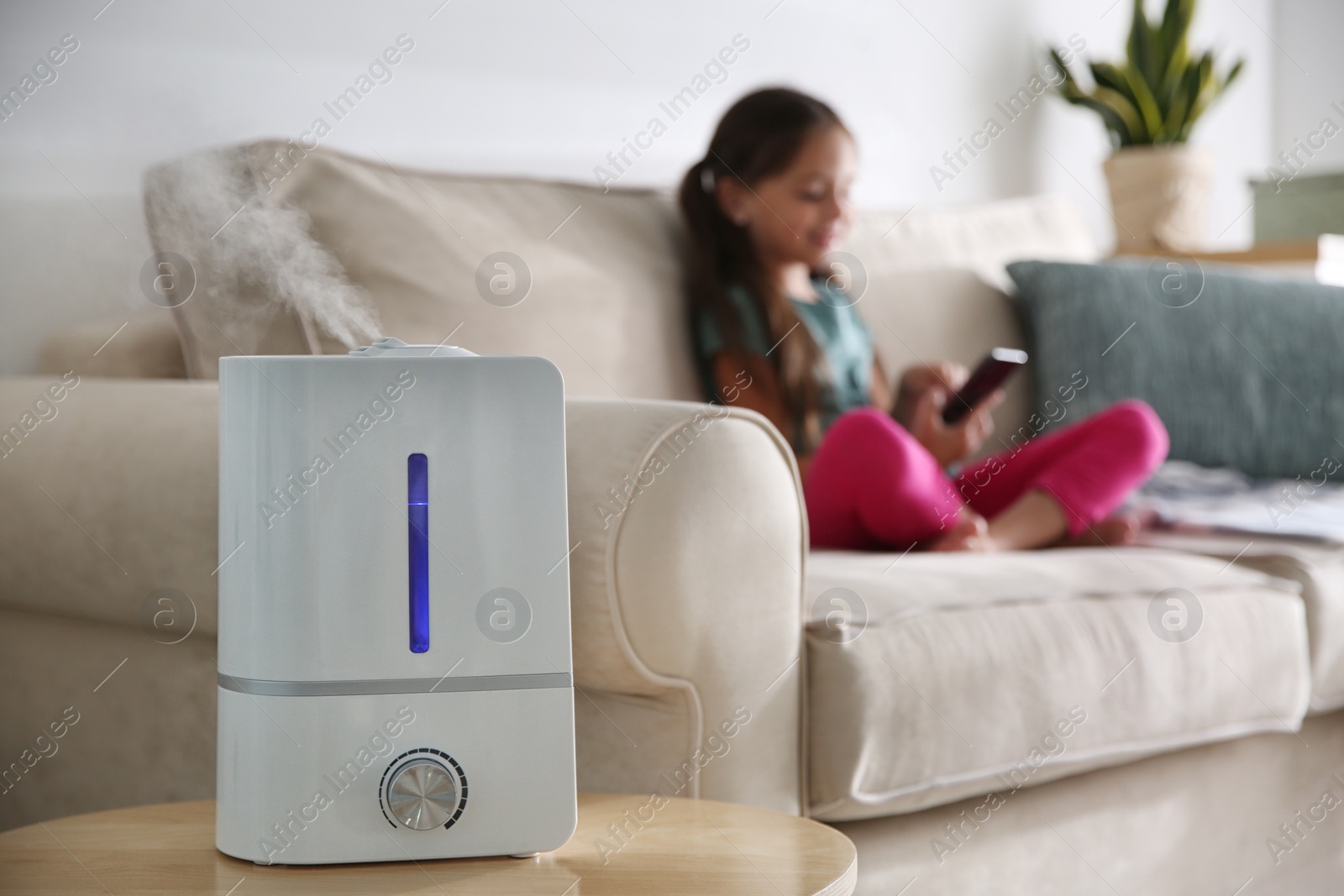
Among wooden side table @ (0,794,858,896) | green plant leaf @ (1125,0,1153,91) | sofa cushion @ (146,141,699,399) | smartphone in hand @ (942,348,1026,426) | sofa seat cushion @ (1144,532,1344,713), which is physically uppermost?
green plant leaf @ (1125,0,1153,91)

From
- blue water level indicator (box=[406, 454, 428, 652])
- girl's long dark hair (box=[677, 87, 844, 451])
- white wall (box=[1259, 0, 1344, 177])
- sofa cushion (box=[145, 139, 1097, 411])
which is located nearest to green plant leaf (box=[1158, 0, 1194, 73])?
white wall (box=[1259, 0, 1344, 177])

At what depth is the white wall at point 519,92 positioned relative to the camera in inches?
42.4

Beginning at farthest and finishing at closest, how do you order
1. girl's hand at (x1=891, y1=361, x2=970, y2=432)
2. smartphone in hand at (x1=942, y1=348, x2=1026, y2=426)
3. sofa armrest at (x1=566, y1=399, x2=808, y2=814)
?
girl's hand at (x1=891, y1=361, x2=970, y2=432)
smartphone in hand at (x1=942, y1=348, x2=1026, y2=426)
sofa armrest at (x1=566, y1=399, x2=808, y2=814)

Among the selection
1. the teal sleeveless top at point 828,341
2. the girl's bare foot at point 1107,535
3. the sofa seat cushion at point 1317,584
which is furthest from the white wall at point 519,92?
the sofa seat cushion at point 1317,584

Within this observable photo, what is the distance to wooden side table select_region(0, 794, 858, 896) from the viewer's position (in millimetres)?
599

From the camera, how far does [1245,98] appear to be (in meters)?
3.26

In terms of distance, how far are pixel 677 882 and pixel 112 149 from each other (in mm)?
810

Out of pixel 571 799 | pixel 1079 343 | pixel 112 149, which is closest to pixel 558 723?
pixel 571 799

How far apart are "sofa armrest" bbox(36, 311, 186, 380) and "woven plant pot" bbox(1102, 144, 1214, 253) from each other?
202 cm

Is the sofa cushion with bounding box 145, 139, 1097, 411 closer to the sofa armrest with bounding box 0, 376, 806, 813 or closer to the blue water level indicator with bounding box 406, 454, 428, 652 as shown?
the sofa armrest with bounding box 0, 376, 806, 813

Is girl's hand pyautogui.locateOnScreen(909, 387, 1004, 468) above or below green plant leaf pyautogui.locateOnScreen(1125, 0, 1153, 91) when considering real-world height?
below

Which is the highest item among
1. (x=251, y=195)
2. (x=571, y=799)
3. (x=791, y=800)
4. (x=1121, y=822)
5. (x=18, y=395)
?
(x=251, y=195)

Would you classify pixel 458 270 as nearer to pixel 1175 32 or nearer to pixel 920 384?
pixel 920 384

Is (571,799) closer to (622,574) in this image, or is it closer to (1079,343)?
(622,574)
